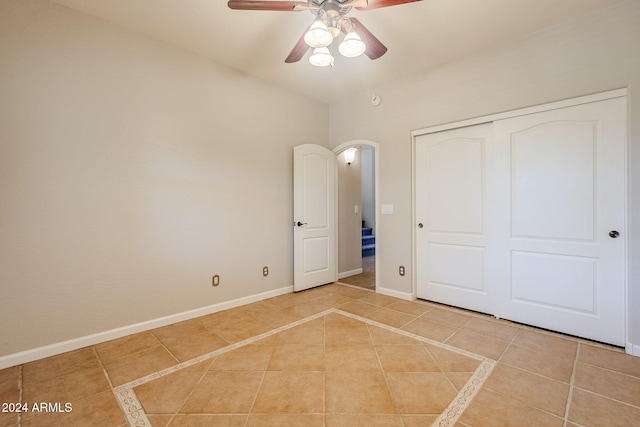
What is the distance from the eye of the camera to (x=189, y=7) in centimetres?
247

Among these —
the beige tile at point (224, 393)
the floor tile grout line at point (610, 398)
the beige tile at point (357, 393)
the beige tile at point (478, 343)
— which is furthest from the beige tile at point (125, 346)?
the floor tile grout line at point (610, 398)

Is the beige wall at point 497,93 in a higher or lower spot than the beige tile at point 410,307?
higher

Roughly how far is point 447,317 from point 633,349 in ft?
4.64

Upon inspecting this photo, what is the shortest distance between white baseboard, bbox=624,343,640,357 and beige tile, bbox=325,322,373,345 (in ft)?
6.86

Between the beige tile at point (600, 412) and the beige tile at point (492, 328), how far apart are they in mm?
840

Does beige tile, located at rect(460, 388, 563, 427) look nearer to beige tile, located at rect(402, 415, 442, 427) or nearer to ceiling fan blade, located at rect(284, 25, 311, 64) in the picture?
beige tile, located at rect(402, 415, 442, 427)

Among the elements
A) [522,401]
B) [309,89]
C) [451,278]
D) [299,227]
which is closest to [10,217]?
[299,227]

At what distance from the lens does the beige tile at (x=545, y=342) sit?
2424mm

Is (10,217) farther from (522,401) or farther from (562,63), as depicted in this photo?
(562,63)

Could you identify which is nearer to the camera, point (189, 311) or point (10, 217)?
point (10, 217)

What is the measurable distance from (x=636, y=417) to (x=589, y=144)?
210 centimetres

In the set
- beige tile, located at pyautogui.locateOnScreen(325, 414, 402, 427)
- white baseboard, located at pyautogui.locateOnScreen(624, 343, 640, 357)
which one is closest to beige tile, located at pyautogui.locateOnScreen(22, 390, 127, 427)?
beige tile, located at pyautogui.locateOnScreen(325, 414, 402, 427)

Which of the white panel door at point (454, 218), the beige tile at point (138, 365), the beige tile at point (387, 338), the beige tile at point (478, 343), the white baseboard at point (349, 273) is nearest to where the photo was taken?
the beige tile at point (138, 365)

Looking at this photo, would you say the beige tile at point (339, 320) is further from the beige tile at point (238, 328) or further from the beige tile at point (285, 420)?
the beige tile at point (285, 420)
